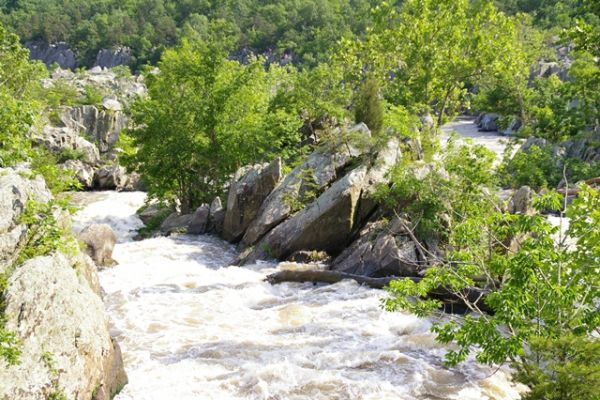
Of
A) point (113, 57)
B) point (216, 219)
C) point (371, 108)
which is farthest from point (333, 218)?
point (113, 57)

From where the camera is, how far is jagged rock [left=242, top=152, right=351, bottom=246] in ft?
65.9

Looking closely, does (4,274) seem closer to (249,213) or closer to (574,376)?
(574,376)

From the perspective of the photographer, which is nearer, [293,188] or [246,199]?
[293,188]

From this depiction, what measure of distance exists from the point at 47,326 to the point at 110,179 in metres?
35.1

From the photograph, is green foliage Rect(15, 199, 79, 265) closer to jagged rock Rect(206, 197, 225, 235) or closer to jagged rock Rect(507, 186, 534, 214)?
jagged rock Rect(507, 186, 534, 214)

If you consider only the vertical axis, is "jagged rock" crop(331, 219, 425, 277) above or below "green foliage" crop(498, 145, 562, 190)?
below

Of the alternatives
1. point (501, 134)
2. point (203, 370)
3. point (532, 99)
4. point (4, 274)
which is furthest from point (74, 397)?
point (501, 134)

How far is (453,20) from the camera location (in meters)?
32.8

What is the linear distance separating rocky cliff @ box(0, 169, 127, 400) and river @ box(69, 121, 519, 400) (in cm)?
110

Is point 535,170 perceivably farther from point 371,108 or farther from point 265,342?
point 265,342

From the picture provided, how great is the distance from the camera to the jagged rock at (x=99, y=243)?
18.1 meters

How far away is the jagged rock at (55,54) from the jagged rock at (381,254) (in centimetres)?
15149

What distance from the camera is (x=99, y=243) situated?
18.5 metres

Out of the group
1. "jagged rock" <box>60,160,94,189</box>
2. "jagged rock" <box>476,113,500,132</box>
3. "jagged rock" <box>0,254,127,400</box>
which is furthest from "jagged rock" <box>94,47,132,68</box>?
"jagged rock" <box>0,254,127,400</box>
